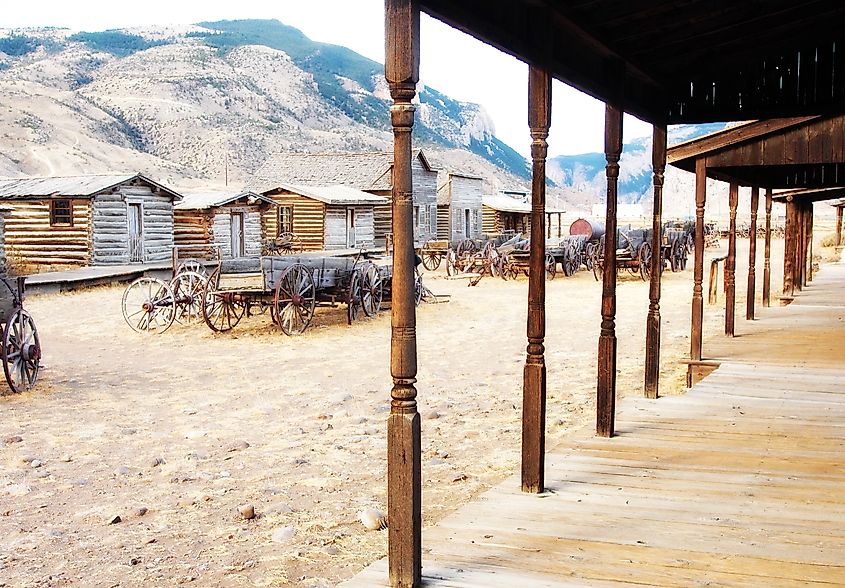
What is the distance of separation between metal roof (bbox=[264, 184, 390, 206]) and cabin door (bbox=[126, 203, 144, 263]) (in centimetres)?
742

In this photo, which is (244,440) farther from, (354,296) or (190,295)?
(354,296)

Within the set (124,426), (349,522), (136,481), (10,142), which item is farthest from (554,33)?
(10,142)

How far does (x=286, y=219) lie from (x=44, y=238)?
31.7 ft

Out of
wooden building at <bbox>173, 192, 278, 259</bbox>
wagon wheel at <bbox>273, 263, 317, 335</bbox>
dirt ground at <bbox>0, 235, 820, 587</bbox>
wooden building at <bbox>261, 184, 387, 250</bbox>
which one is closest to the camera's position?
dirt ground at <bbox>0, 235, 820, 587</bbox>

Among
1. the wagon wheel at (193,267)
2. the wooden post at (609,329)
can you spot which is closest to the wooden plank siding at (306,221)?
the wagon wheel at (193,267)

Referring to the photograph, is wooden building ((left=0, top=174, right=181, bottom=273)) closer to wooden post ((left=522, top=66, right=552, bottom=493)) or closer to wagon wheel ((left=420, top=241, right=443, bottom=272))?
wagon wheel ((left=420, top=241, right=443, bottom=272))

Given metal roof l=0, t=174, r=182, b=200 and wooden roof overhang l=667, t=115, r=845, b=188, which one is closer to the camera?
wooden roof overhang l=667, t=115, r=845, b=188

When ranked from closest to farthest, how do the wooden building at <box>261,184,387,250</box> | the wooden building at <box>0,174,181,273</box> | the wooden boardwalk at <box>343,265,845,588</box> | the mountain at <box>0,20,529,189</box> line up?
the wooden boardwalk at <box>343,265,845,588</box> < the wooden building at <box>0,174,181,273</box> < the wooden building at <box>261,184,387,250</box> < the mountain at <box>0,20,529,189</box>

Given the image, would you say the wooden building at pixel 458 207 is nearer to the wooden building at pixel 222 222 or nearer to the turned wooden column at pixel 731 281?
the wooden building at pixel 222 222

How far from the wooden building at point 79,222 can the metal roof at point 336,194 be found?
693 cm

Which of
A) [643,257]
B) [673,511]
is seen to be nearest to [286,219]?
[643,257]

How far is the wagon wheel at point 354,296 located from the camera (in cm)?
1502

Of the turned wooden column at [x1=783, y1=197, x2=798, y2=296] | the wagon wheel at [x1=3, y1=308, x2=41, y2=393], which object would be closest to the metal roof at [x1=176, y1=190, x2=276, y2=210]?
the turned wooden column at [x1=783, y1=197, x2=798, y2=296]

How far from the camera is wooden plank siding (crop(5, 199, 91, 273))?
23.3 metres
